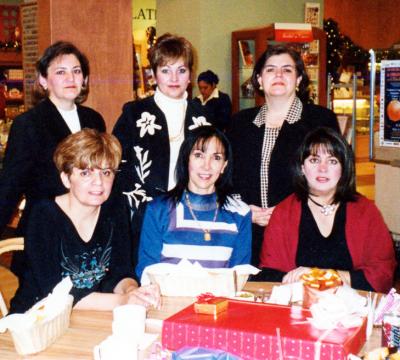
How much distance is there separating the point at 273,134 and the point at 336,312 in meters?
1.53

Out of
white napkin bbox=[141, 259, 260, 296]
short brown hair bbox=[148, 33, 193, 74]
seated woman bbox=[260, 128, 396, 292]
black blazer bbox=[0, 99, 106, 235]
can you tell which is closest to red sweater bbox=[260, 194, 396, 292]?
seated woman bbox=[260, 128, 396, 292]

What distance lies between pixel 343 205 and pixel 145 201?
920mm

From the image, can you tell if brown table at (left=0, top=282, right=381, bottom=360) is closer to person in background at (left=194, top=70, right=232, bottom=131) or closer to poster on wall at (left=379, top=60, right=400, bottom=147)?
poster on wall at (left=379, top=60, right=400, bottom=147)

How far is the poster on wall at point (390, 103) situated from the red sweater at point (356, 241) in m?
2.97

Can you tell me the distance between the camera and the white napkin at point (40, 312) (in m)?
1.74

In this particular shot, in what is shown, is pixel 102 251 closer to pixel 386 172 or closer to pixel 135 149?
pixel 135 149

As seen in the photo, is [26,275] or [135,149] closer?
[26,275]

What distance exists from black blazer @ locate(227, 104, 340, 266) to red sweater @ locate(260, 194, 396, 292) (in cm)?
35

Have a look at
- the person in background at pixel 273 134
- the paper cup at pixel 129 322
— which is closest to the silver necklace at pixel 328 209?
the person in background at pixel 273 134

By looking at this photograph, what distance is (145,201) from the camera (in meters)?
3.07

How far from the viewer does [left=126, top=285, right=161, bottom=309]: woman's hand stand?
2096 mm

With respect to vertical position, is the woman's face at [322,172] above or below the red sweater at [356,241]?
above

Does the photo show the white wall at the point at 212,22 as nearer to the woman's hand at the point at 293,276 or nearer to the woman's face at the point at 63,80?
the woman's face at the point at 63,80

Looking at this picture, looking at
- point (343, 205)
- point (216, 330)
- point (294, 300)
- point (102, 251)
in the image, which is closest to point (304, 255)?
point (343, 205)
